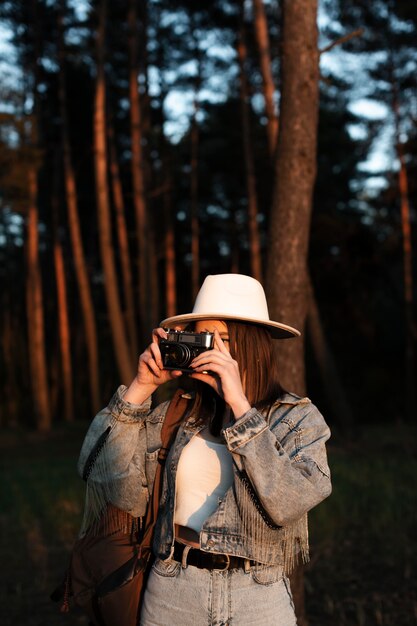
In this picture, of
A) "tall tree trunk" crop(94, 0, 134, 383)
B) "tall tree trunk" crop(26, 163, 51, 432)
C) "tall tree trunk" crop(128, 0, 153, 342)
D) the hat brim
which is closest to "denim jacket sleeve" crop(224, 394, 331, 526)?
the hat brim

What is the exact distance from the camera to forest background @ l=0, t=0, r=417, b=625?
577 centimetres

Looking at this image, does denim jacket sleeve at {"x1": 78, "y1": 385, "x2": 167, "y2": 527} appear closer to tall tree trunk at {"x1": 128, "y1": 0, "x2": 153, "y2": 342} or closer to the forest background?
the forest background

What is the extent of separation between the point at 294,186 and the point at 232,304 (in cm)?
231

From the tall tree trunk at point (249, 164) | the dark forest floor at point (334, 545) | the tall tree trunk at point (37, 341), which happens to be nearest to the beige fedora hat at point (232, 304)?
the dark forest floor at point (334, 545)

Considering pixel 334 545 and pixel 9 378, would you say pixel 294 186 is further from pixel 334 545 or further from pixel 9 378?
pixel 9 378

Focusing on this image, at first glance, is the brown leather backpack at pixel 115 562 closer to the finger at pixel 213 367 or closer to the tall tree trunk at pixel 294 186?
the finger at pixel 213 367

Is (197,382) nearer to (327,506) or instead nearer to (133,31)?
(327,506)

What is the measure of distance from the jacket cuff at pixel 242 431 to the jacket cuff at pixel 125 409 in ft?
1.50

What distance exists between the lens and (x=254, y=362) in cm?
259

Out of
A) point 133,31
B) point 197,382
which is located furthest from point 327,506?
point 133,31

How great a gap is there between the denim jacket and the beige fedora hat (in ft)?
0.89

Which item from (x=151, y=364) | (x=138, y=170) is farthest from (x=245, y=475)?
(x=138, y=170)

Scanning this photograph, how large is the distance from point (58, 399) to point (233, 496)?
25989mm

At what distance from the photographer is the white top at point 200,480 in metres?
2.50
